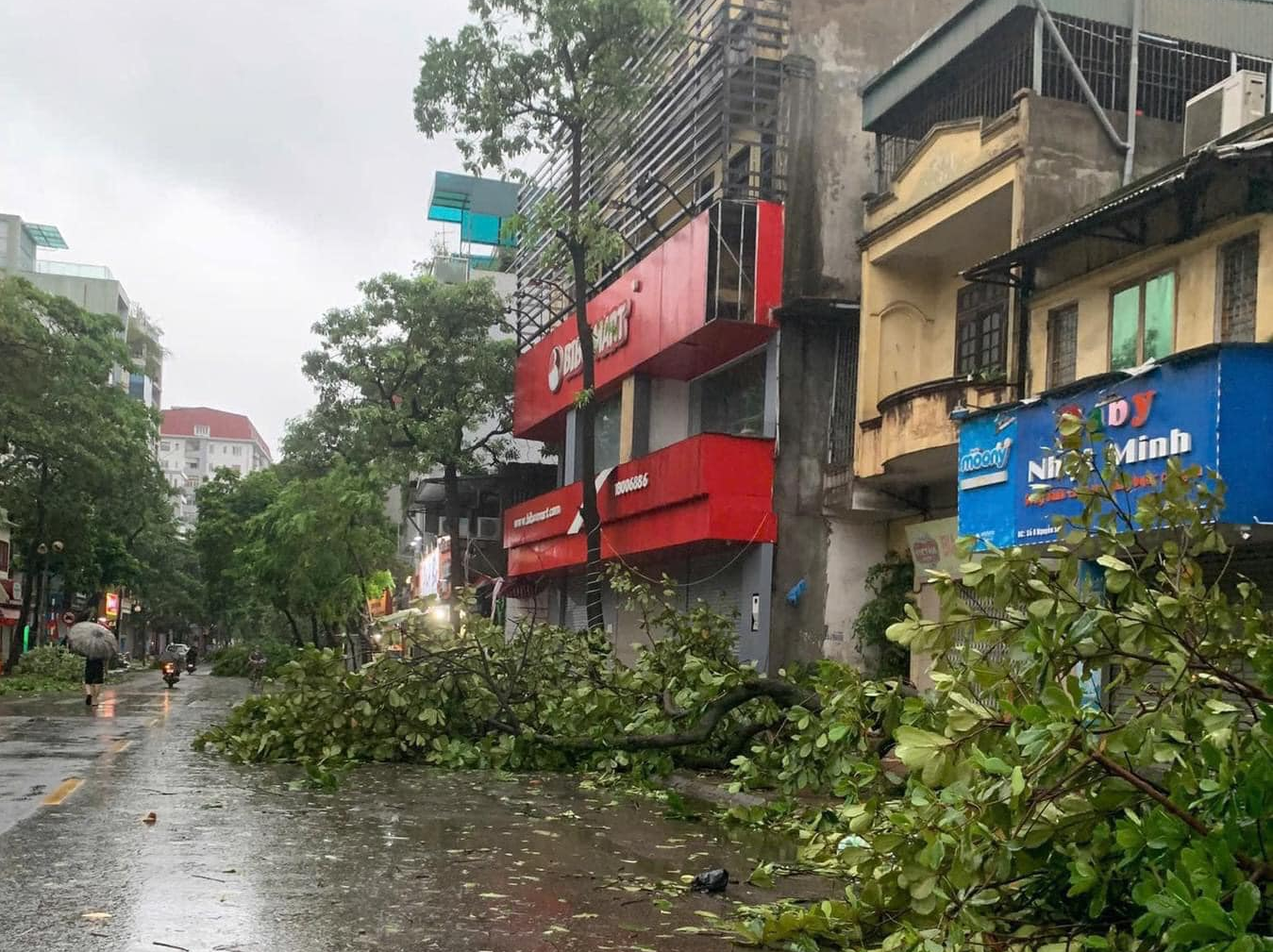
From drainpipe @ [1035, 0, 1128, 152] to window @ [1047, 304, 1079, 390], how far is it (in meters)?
2.48

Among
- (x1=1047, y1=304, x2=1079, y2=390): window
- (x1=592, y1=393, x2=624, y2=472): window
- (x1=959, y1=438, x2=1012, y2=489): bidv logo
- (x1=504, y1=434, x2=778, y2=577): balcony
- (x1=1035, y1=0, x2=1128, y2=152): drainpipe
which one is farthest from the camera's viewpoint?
(x1=592, y1=393, x2=624, y2=472): window

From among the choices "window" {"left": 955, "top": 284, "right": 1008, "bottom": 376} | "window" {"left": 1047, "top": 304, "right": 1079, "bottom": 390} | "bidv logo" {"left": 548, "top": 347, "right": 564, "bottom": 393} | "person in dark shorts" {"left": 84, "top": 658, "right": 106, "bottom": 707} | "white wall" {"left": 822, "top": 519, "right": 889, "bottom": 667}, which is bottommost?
"person in dark shorts" {"left": 84, "top": 658, "right": 106, "bottom": 707}

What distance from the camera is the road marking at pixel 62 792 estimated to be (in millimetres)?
10102

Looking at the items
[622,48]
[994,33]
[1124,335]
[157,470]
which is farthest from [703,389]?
[157,470]

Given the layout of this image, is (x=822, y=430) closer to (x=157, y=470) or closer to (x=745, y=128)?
(x=745, y=128)

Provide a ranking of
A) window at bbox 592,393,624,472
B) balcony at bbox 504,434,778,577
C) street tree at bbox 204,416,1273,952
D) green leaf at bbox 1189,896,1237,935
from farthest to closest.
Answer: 1. window at bbox 592,393,624,472
2. balcony at bbox 504,434,778,577
3. street tree at bbox 204,416,1273,952
4. green leaf at bbox 1189,896,1237,935

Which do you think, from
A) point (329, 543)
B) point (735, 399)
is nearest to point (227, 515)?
point (329, 543)

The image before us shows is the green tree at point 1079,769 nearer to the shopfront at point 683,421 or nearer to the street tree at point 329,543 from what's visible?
the shopfront at point 683,421

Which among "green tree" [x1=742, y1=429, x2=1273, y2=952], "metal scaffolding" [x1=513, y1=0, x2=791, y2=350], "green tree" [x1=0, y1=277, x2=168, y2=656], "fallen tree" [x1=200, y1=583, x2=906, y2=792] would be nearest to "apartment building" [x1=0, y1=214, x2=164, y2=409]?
"green tree" [x1=0, y1=277, x2=168, y2=656]

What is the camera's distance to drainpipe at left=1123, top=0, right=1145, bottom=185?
16.2 metres

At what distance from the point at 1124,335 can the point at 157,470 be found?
132 feet

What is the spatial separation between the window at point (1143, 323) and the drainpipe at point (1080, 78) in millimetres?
2717

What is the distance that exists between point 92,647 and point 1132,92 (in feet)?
66.5

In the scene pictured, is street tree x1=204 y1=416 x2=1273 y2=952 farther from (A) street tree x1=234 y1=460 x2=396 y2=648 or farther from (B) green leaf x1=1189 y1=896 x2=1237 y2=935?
(A) street tree x1=234 y1=460 x2=396 y2=648
